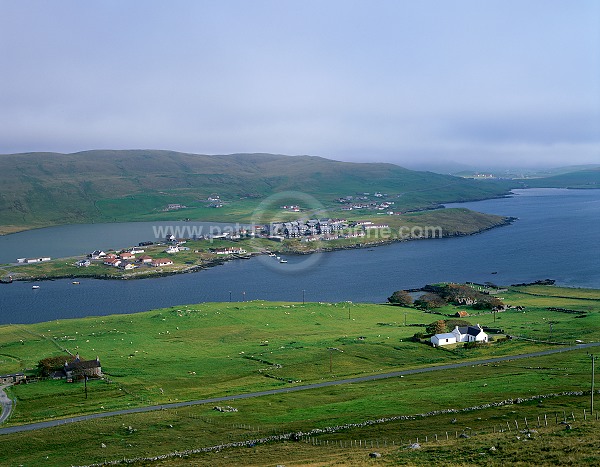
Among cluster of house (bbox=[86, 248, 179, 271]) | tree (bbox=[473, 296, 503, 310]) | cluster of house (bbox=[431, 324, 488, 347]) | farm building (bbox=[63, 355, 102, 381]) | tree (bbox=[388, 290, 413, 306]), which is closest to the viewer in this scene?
farm building (bbox=[63, 355, 102, 381])

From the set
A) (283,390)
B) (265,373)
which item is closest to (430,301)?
(265,373)

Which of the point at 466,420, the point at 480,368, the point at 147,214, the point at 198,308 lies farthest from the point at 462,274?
the point at 147,214

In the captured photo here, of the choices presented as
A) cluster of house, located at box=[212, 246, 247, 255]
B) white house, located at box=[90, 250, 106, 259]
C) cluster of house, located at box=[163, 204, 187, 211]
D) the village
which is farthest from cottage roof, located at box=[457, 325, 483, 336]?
cluster of house, located at box=[163, 204, 187, 211]

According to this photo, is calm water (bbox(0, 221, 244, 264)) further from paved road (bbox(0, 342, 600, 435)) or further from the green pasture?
paved road (bbox(0, 342, 600, 435))

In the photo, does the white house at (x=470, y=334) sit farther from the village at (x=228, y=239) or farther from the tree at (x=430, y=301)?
the village at (x=228, y=239)

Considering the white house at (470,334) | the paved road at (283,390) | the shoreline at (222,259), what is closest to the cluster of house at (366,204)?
the shoreline at (222,259)
